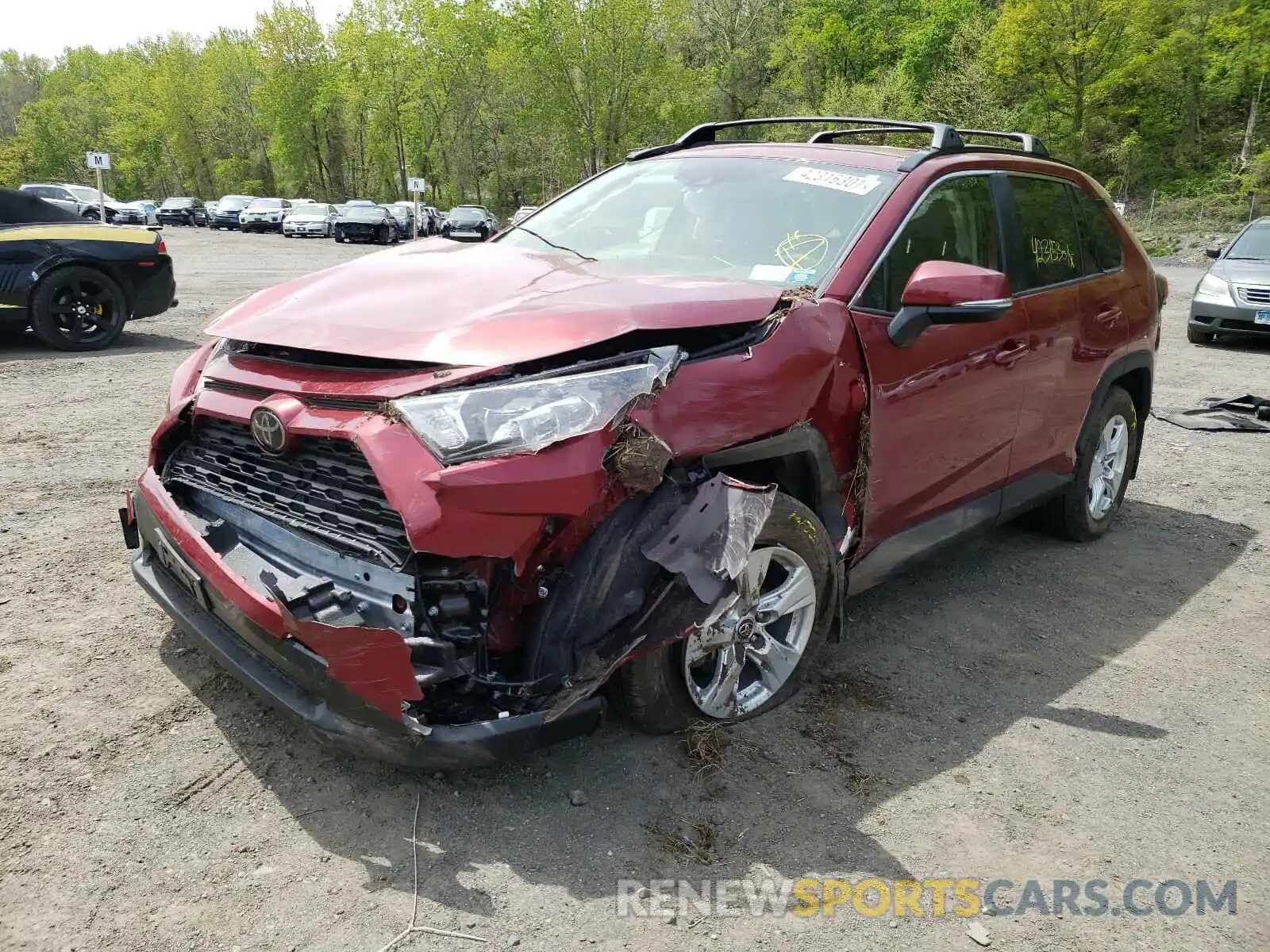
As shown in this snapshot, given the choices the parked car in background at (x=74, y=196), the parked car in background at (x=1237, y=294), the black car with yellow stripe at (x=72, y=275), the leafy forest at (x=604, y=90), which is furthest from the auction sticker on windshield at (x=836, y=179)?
the leafy forest at (x=604, y=90)

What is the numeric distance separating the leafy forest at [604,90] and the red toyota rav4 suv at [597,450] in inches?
1638

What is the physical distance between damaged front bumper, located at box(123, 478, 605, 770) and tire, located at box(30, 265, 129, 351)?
773cm

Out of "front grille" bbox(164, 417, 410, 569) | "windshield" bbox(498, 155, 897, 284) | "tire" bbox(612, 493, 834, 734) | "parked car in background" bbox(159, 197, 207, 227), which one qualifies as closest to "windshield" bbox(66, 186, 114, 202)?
"parked car in background" bbox(159, 197, 207, 227)

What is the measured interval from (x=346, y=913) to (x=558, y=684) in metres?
0.71

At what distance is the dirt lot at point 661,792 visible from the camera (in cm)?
223

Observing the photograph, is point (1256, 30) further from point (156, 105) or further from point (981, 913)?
point (156, 105)

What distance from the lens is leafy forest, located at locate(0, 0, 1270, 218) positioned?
44.0 meters

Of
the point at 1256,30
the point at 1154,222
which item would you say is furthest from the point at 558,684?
the point at 1256,30

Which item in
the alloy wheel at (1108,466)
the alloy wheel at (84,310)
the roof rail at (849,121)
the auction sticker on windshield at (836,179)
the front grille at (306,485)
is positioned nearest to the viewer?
the front grille at (306,485)

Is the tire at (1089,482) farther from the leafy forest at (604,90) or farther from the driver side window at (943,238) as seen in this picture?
the leafy forest at (604,90)

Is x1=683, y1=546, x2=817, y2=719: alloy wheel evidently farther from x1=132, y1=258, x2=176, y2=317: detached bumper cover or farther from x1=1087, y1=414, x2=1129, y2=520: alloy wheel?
x1=132, y1=258, x2=176, y2=317: detached bumper cover

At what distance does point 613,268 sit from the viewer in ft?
10.7

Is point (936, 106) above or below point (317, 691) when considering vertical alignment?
above

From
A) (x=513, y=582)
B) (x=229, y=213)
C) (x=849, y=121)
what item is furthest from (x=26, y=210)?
(x=229, y=213)
